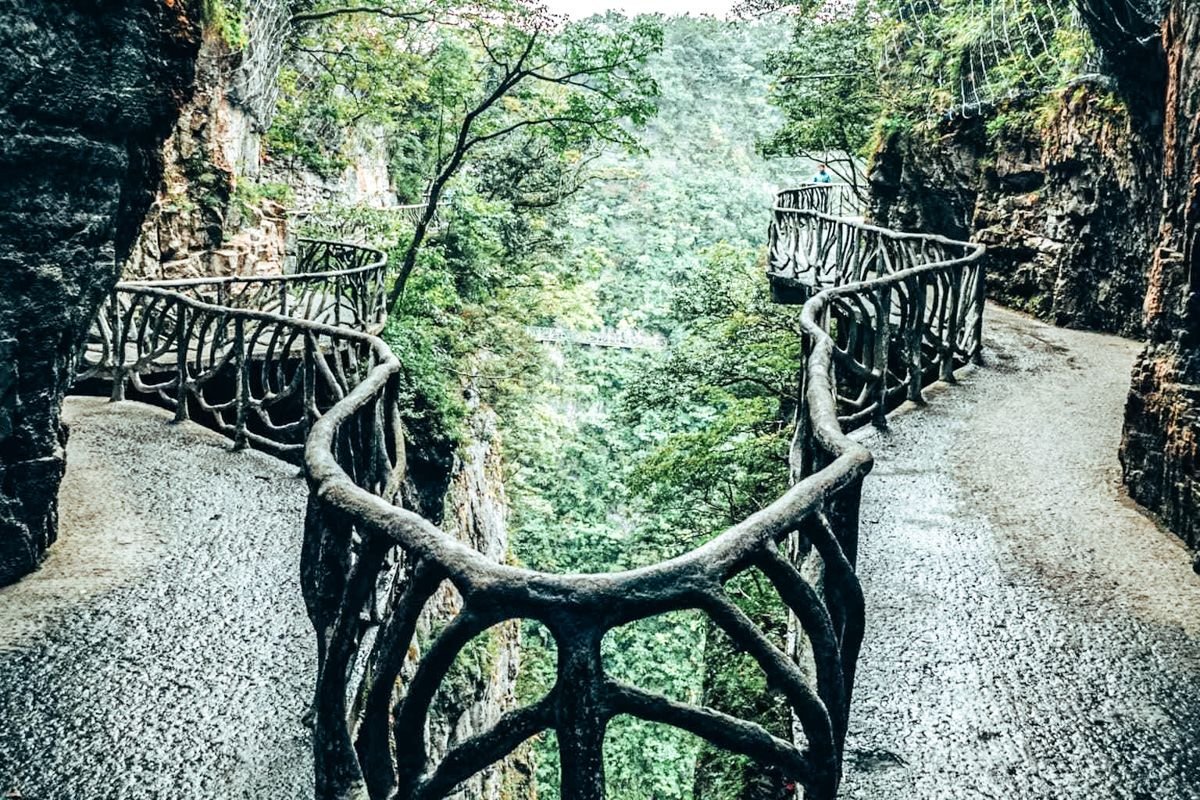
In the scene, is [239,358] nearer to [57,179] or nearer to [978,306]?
[57,179]

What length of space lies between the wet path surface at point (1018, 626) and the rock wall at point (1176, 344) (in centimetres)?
26

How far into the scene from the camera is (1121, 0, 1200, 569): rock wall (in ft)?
17.4

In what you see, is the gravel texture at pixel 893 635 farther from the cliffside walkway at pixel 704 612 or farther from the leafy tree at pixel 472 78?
the leafy tree at pixel 472 78

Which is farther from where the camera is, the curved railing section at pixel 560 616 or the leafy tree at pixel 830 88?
the leafy tree at pixel 830 88

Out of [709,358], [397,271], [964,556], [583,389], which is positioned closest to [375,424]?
[964,556]

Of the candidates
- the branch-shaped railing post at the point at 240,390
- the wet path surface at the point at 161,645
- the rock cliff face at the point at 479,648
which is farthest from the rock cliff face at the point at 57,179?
the rock cliff face at the point at 479,648

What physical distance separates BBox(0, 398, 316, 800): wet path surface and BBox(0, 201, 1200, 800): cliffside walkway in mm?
19

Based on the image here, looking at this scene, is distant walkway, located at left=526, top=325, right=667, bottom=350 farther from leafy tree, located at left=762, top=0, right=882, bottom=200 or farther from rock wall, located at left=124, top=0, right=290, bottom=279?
rock wall, located at left=124, top=0, right=290, bottom=279

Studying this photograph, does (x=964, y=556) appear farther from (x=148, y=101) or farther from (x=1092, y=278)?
(x=1092, y=278)

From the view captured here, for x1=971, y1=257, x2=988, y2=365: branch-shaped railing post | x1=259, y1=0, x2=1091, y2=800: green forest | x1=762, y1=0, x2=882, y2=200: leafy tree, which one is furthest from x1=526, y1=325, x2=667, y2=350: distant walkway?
x1=971, y1=257, x2=988, y2=365: branch-shaped railing post

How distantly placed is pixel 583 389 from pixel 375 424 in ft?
92.0

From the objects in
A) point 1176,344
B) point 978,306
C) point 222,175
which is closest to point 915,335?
point 978,306

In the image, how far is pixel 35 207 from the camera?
4824mm

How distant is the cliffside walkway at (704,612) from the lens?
241 cm
